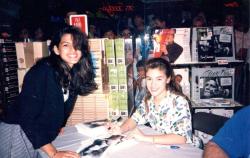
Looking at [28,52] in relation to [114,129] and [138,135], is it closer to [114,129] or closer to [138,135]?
[114,129]

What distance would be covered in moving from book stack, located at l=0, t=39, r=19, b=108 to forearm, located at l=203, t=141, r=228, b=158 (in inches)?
129

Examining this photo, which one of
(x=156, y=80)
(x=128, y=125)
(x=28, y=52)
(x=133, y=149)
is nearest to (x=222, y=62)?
(x=156, y=80)

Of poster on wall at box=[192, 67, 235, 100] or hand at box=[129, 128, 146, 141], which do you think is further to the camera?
Result: poster on wall at box=[192, 67, 235, 100]

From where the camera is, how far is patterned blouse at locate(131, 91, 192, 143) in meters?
2.18

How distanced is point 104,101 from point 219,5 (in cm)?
824

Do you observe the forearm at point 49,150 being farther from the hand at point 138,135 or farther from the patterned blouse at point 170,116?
the patterned blouse at point 170,116

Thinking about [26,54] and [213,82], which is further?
[213,82]

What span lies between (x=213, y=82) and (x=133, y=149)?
265 cm

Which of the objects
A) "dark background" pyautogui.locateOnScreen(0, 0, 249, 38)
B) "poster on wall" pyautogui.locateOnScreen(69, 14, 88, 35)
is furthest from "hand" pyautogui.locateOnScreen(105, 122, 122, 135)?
"dark background" pyautogui.locateOnScreen(0, 0, 249, 38)

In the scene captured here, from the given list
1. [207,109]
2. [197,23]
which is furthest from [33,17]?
[207,109]

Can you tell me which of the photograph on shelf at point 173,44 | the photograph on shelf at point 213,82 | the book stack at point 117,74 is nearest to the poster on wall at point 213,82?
the photograph on shelf at point 213,82

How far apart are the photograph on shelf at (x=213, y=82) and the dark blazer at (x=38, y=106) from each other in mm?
2707

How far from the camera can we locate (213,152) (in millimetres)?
1729

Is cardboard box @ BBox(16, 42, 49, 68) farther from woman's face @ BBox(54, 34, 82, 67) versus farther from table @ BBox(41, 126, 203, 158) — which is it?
table @ BBox(41, 126, 203, 158)
